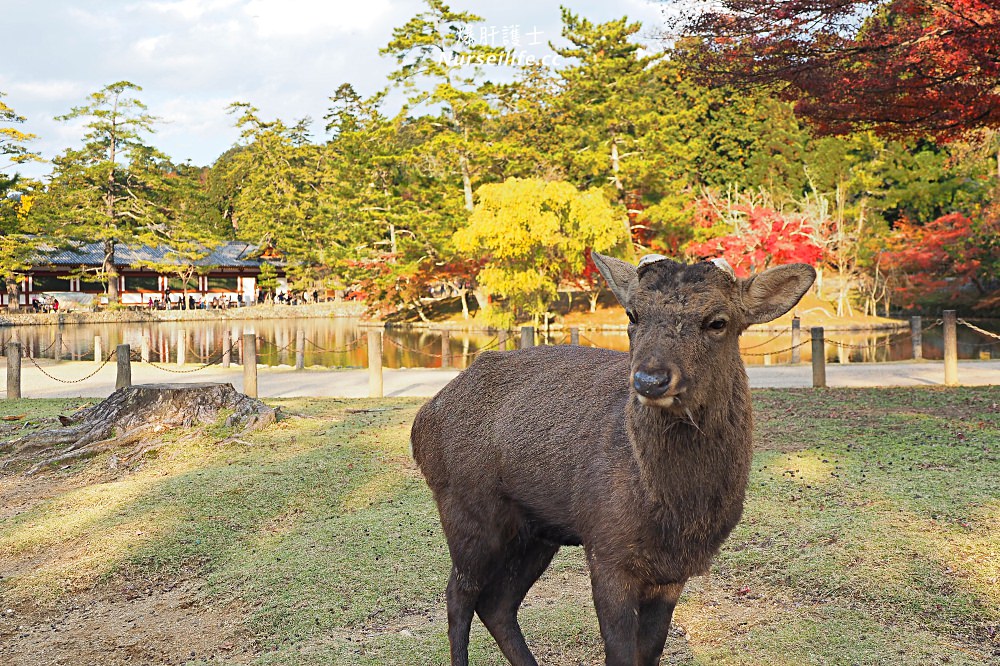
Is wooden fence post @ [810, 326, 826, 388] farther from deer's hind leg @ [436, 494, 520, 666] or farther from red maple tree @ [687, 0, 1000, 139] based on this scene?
deer's hind leg @ [436, 494, 520, 666]

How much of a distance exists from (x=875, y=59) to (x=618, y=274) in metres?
8.46

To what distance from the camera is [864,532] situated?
499 cm

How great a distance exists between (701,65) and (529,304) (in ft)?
63.8

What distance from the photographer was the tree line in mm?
29562

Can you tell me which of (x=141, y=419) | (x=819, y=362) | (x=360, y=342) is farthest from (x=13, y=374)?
(x=360, y=342)

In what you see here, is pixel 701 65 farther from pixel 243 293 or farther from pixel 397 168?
pixel 243 293

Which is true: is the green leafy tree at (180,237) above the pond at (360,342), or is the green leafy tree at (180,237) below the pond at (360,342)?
above

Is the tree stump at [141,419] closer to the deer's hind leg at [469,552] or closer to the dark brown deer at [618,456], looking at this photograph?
the deer's hind leg at [469,552]

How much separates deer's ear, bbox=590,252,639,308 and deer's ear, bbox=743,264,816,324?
41 centimetres

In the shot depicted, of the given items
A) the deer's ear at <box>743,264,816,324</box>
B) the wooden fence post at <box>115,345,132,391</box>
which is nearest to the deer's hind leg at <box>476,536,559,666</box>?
the deer's ear at <box>743,264,816,324</box>

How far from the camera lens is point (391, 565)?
4926 millimetres

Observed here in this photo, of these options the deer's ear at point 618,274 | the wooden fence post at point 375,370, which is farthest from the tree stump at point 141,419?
the deer's ear at point 618,274

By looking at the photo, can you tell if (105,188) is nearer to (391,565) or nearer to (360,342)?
(360,342)

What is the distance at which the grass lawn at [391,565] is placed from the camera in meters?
3.85
